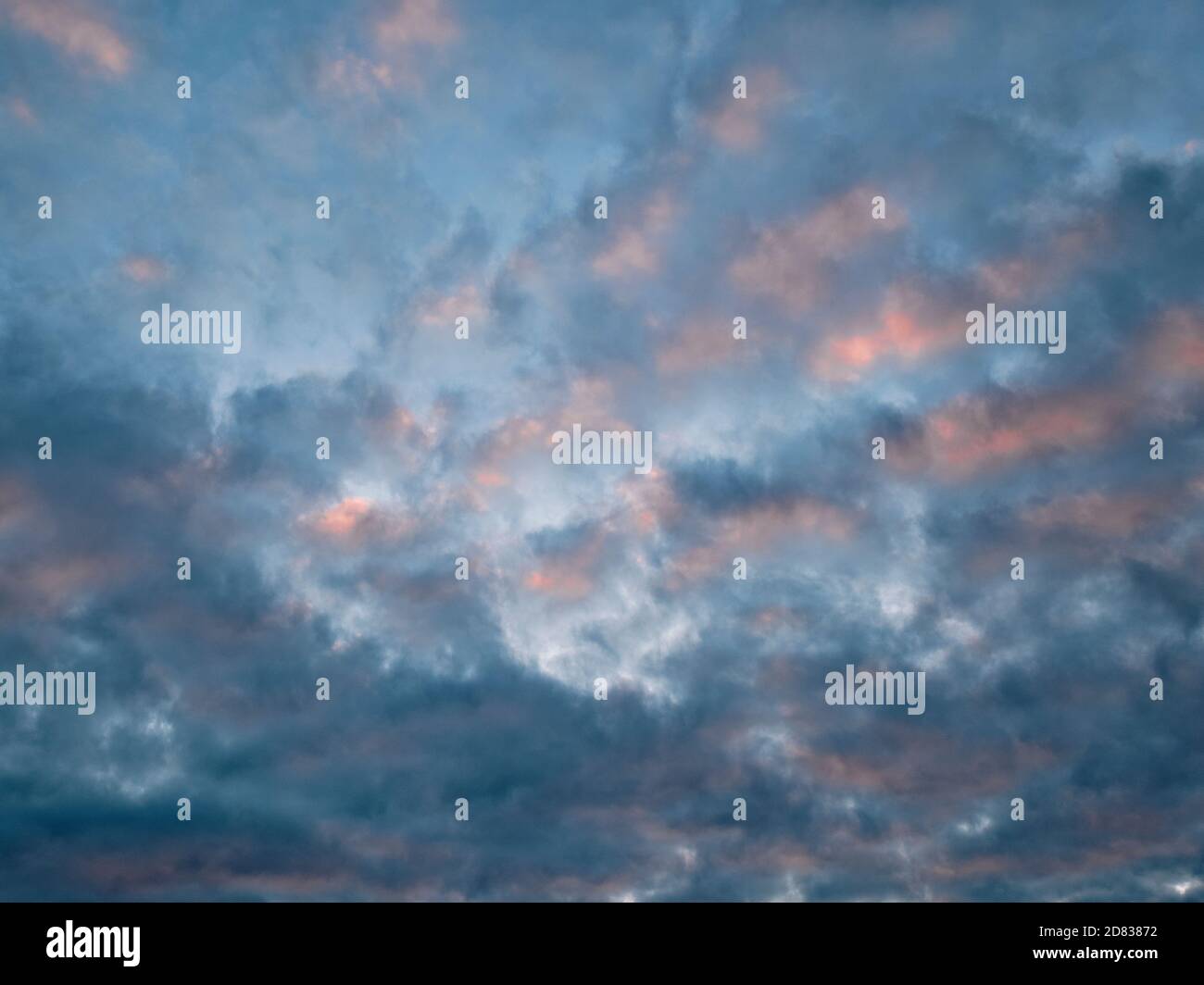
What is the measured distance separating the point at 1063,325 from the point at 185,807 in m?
64.8

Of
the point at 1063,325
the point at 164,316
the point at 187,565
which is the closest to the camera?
the point at 164,316

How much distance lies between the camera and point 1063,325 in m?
59.8
